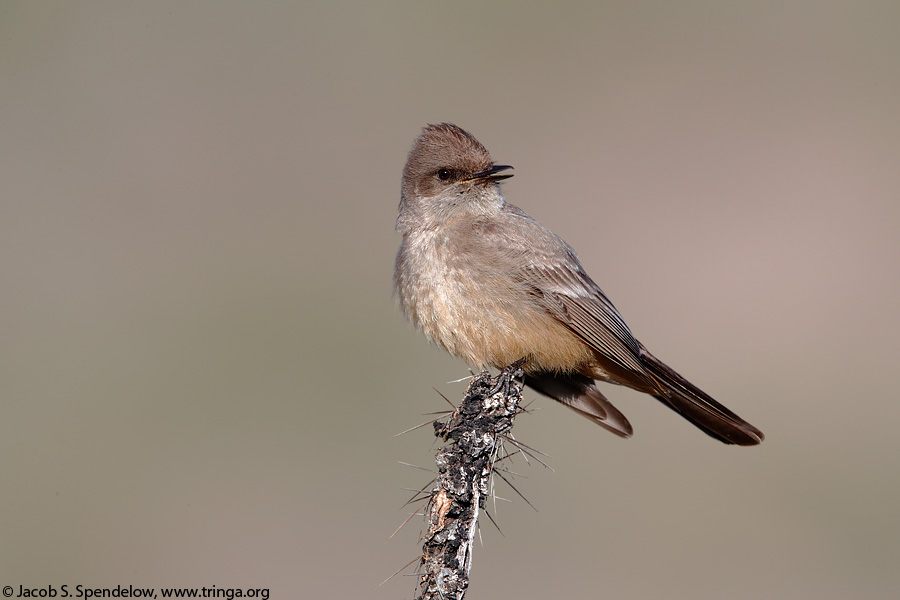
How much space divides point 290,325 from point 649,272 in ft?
15.8

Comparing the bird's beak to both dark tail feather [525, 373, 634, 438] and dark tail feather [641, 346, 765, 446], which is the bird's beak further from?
dark tail feather [641, 346, 765, 446]

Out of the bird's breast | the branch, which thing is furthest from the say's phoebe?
the branch

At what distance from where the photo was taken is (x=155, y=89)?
52.9ft

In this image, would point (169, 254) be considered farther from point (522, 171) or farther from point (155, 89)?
point (522, 171)

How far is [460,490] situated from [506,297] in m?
2.27

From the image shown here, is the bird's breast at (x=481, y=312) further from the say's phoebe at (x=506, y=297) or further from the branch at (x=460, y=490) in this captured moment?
the branch at (x=460, y=490)

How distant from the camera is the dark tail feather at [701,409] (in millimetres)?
6355

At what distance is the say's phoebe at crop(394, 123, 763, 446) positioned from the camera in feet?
19.9

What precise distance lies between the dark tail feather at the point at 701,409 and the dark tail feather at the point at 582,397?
14.4 inches

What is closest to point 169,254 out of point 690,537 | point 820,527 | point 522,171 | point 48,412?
point 48,412

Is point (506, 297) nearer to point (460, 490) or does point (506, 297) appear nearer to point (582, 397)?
point (582, 397)

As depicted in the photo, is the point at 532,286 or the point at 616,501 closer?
the point at 532,286

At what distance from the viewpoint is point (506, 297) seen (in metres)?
6.09

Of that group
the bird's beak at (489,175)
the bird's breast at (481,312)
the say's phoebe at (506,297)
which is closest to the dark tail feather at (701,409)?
the say's phoebe at (506,297)
